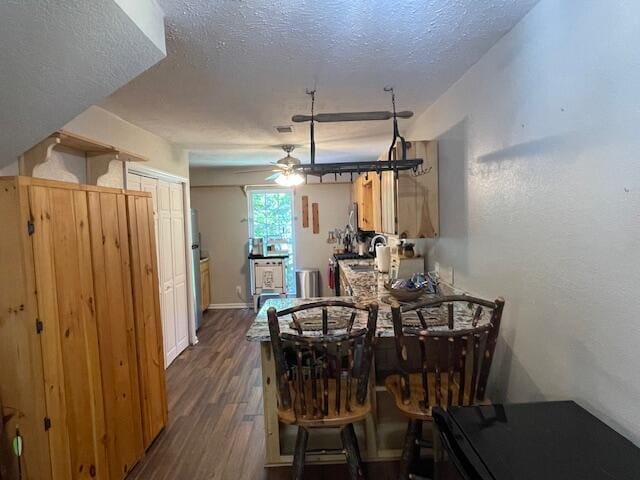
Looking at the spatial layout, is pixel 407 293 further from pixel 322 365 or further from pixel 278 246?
pixel 278 246

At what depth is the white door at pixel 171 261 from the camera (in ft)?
12.4

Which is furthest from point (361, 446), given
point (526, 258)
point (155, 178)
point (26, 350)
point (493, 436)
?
point (155, 178)

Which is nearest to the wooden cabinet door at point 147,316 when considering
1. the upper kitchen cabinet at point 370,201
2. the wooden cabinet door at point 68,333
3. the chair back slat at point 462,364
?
the wooden cabinet door at point 68,333

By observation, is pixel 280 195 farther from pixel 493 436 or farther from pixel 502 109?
pixel 493 436

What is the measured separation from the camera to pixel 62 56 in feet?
4.24

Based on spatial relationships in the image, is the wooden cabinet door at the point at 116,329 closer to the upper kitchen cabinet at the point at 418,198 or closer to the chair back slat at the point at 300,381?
the chair back slat at the point at 300,381

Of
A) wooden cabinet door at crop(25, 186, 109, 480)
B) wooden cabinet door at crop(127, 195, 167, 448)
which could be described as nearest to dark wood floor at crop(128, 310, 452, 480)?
wooden cabinet door at crop(127, 195, 167, 448)

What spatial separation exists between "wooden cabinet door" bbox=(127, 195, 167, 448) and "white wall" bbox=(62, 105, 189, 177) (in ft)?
2.10

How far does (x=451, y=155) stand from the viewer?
8.28ft

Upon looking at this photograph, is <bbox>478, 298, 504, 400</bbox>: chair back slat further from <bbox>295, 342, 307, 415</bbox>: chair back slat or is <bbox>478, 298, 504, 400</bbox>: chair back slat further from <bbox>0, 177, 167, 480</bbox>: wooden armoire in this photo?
<bbox>0, 177, 167, 480</bbox>: wooden armoire

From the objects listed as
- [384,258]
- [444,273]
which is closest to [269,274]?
[384,258]

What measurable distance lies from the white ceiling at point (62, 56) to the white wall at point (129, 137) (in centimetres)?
83

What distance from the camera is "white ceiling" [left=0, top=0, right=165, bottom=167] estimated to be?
112 cm

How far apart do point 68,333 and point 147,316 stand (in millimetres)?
755
